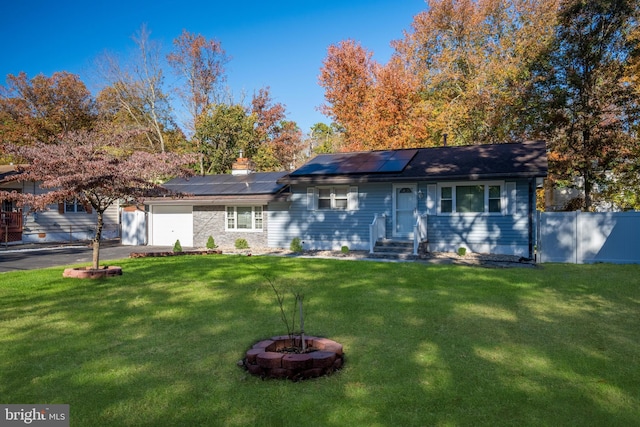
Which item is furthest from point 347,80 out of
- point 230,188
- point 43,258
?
point 43,258

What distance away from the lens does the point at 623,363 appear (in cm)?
500

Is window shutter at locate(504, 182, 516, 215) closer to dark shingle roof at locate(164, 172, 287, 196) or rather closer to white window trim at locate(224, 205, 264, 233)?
dark shingle roof at locate(164, 172, 287, 196)

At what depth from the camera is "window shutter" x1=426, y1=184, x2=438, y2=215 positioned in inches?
667

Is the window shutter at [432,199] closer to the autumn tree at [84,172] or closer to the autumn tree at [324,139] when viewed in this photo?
the autumn tree at [84,172]

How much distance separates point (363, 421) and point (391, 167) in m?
14.8

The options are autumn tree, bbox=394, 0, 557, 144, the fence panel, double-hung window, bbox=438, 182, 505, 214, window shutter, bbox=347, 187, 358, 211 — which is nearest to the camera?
double-hung window, bbox=438, 182, 505, 214

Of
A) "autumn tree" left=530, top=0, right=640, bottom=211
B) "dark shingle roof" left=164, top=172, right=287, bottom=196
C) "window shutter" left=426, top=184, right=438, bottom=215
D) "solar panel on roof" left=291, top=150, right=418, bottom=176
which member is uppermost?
"autumn tree" left=530, top=0, right=640, bottom=211

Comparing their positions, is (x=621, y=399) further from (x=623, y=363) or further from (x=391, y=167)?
(x=391, y=167)

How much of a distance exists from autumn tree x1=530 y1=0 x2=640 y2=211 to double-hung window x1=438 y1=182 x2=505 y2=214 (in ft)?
25.5

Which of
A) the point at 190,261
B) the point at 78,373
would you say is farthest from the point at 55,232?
the point at 78,373

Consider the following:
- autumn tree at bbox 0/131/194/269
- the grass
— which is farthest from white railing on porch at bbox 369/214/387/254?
autumn tree at bbox 0/131/194/269

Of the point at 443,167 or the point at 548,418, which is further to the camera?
the point at 443,167

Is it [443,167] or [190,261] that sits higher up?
[443,167]

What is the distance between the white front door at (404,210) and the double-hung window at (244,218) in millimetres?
6488
